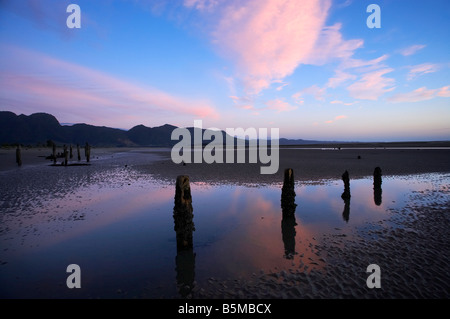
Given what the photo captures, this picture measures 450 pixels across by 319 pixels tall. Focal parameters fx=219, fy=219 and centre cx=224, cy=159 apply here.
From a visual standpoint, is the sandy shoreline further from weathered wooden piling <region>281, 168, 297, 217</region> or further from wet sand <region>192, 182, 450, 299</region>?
wet sand <region>192, 182, 450, 299</region>

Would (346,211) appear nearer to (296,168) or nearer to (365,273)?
(365,273)

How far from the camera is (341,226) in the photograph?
9.04 meters

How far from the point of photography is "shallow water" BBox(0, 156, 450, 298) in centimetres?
549

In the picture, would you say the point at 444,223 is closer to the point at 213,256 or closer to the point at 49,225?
the point at 213,256

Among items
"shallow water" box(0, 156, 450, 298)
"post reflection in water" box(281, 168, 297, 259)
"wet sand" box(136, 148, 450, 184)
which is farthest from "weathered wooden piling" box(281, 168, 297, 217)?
"wet sand" box(136, 148, 450, 184)

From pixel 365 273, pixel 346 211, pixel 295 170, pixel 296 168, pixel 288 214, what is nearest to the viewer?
pixel 365 273

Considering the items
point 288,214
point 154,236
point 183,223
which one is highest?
point 183,223

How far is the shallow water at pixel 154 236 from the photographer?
5.49 m

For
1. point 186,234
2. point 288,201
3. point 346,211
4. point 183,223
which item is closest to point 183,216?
point 183,223

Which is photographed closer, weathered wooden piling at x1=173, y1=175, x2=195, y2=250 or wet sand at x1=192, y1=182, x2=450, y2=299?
wet sand at x1=192, y1=182, x2=450, y2=299

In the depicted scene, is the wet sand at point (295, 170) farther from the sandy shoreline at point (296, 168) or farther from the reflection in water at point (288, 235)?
the reflection in water at point (288, 235)

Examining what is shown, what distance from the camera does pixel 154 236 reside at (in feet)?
27.2

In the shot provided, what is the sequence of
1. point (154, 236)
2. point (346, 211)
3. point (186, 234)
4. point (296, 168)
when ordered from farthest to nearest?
point (296, 168) → point (346, 211) → point (154, 236) → point (186, 234)
